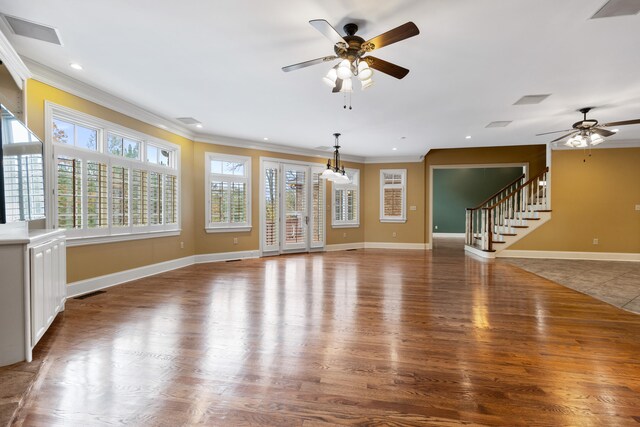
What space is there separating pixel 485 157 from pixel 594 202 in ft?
8.94

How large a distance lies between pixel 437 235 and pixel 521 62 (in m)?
11.0

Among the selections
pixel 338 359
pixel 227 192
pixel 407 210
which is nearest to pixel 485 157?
pixel 407 210

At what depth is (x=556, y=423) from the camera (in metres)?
1.69

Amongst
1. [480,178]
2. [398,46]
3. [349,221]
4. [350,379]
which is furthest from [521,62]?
[480,178]

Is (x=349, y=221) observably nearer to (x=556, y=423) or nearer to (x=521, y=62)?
(x=521, y=62)

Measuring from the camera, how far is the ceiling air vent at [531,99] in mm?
4438

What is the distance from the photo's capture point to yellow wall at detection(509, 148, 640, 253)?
23.6 feet

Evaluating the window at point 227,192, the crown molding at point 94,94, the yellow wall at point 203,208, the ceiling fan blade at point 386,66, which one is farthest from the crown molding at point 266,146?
the ceiling fan blade at point 386,66

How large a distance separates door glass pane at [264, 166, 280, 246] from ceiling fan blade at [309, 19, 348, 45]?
532cm

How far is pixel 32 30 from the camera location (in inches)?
113

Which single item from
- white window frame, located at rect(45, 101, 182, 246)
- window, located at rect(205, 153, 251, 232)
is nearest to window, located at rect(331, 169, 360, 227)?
window, located at rect(205, 153, 251, 232)

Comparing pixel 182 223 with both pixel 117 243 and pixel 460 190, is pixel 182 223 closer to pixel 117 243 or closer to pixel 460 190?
pixel 117 243

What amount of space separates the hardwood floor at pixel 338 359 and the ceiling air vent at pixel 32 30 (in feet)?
9.24

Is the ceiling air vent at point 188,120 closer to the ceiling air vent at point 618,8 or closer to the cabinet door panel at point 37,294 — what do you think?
the cabinet door panel at point 37,294
